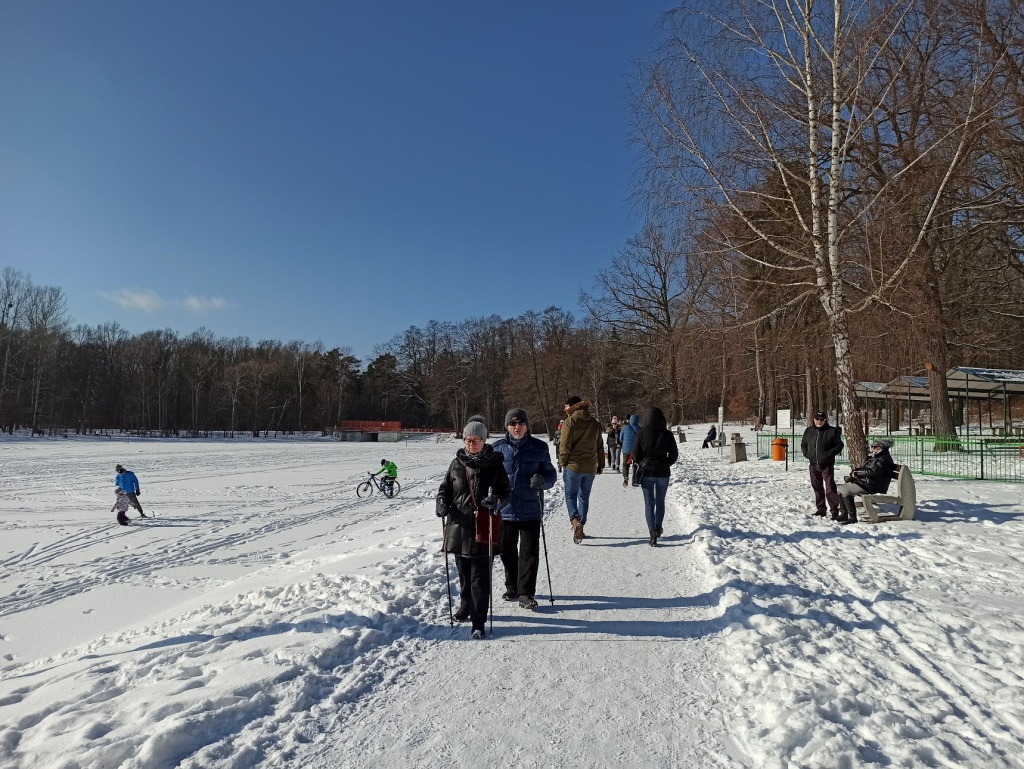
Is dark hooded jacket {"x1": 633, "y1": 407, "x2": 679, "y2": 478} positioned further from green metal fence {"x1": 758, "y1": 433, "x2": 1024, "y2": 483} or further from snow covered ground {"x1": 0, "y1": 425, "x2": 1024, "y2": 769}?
green metal fence {"x1": 758, "y1": 433, "x2": 1024, "y2": 483}

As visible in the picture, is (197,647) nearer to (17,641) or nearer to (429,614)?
(429,614)

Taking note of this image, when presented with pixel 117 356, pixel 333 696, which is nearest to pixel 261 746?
pixel 333 696

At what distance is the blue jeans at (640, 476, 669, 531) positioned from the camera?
27.2 feet

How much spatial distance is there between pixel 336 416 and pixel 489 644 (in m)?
81.9

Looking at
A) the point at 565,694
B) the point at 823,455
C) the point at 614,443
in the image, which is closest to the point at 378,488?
the point at 614,443

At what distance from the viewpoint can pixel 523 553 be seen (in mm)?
5852

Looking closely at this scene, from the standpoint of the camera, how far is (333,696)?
13.0ft

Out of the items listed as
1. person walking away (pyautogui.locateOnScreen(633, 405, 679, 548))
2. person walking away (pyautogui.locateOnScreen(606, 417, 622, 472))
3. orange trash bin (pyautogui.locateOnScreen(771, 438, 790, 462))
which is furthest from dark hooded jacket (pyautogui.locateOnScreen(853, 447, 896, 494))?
orange trash bin (pyautogui.locateOnScreen(771, 438, 790, 462))

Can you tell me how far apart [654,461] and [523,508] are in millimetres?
3078

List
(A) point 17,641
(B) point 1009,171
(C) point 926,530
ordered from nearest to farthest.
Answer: (A) point 17,641
(C) point 926,530
(B) point 1009,171

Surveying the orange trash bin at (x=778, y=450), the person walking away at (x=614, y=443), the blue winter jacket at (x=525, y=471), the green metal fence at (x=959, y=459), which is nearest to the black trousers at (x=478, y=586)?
the blue winter jacket at (x=525, y=471)

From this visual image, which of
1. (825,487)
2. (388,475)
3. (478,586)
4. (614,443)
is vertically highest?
(614,443)

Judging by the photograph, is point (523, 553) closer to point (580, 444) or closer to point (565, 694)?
point (565, 694)

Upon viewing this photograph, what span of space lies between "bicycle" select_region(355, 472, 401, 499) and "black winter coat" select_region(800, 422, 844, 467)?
13.1 m
